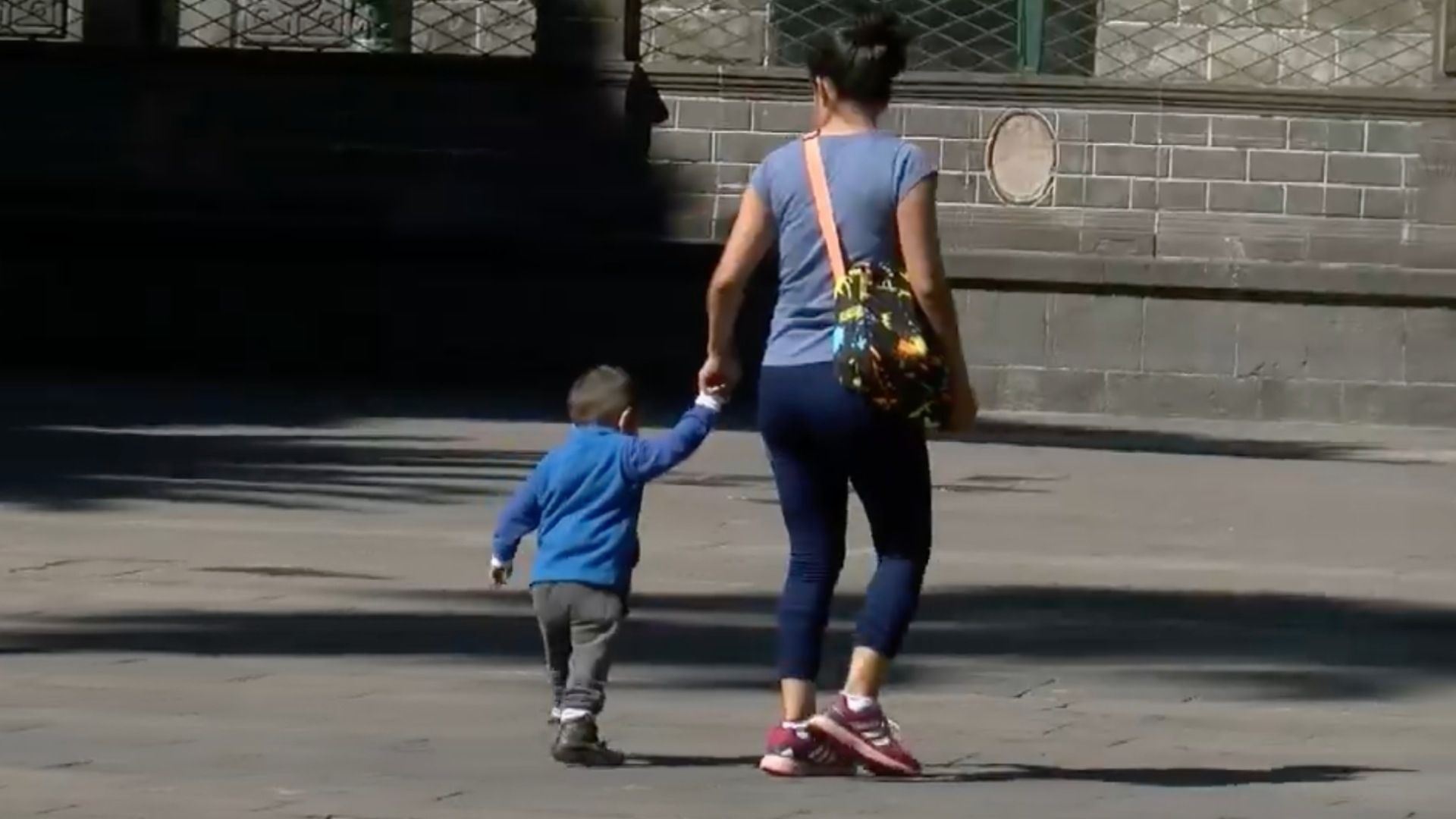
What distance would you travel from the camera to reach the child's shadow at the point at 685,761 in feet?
25.1

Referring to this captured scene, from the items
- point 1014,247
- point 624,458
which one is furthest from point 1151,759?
point 1014,247

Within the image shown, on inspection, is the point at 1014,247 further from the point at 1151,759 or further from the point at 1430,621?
the point at 1151,759

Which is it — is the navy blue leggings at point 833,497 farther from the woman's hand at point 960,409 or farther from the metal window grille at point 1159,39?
the metal window grille at point 1159,39

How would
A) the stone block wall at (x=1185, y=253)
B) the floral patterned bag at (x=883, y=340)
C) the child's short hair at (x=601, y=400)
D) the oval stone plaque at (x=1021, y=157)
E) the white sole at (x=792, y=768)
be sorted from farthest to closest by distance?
1. the oval stone plaque at (x=1021, y=157)
2. the stone block wall at (x=1185, y=253)
3. the child's short hair at (x=601, y=400)
4. the white sole at (x=792, y=768)
5. the floral patterned bag at (x=883, y=340)

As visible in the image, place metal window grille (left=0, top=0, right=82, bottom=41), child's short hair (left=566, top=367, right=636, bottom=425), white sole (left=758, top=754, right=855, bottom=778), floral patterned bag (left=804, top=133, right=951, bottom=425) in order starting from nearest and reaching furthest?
floral patterned bag (left=804, top=133, right=951, bottom=425) → white sole (left=758, top=754, right=855, bottom=778) → child's short hair (left=566, top=367, right=636, bottom=425) → metal window grille (left=0, top=0, right=82, bottom=41)

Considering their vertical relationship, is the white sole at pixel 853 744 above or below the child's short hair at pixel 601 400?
below

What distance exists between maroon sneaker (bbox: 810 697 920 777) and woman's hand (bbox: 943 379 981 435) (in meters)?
0.64

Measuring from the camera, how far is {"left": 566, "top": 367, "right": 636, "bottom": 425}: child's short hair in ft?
25.1

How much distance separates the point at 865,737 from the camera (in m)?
7.45

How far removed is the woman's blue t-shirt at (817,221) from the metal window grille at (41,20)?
51.4 ft

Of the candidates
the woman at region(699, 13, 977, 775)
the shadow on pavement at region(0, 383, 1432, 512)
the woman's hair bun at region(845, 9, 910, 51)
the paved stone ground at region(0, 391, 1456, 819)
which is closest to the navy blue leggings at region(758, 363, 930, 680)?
the woman at region(699, 13, 977, 775)

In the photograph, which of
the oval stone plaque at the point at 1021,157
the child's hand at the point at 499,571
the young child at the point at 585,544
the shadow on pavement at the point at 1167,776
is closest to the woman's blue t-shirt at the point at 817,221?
the young child at the point at 585,544

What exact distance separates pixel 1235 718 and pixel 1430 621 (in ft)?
8.39

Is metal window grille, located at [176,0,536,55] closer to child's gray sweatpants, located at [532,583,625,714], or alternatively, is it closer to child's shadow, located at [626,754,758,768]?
child's shadow, located at [626,754,758,768]
